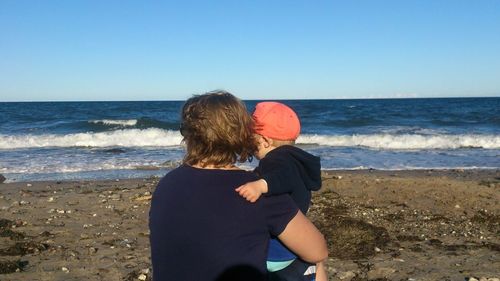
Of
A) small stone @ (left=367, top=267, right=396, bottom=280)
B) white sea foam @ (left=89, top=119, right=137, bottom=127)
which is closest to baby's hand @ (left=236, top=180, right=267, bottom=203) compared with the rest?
small stone @ (left=367, top=267, right=396, bottom=280)

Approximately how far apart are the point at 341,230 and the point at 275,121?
3976 millimetres

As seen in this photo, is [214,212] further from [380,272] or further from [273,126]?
[380,272]

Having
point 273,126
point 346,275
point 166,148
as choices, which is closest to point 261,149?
point 273,126

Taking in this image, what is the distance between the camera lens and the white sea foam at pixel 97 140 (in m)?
21.8

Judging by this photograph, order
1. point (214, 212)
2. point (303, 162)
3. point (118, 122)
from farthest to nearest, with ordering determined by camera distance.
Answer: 1. point (118, 122)
2. point (303, 162)
3. point (214, 212)

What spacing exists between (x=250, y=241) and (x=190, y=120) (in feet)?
1.73

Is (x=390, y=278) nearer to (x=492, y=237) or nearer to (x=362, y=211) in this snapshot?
(x=492, y=237)

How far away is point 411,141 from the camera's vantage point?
2108cm

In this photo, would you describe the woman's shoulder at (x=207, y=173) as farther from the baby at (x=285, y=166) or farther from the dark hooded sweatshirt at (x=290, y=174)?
the baby at (x=285, y=166)

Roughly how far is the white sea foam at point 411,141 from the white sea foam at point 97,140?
22.3 feet

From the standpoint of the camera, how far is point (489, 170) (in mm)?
12781

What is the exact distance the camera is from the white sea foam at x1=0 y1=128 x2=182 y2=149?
71.5 ft

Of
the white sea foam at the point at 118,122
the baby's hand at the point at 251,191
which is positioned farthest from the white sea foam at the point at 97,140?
the baby's hand at the point at 251,191

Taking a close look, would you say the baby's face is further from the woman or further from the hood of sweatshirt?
the woman
